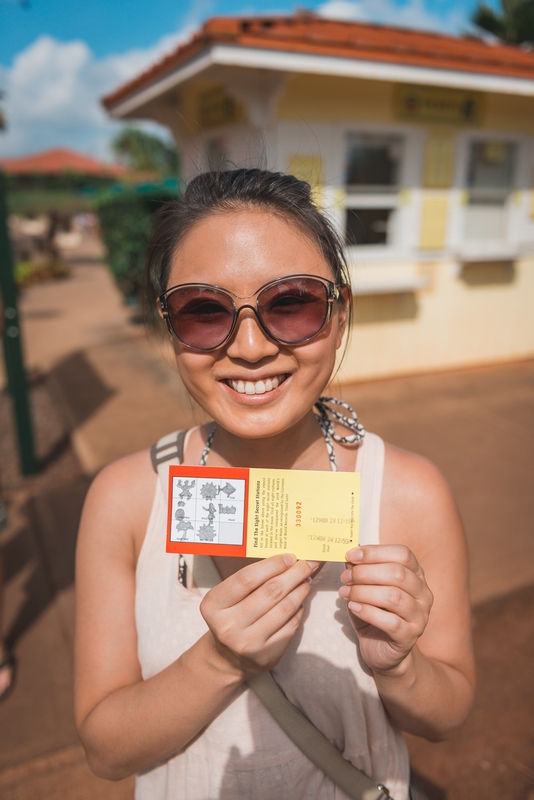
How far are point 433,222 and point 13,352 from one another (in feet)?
16.1

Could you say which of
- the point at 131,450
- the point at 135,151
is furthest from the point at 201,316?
the point at 135,151

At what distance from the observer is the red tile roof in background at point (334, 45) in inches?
185

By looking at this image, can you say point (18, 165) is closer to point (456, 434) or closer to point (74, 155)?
point (74, 155)

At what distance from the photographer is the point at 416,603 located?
959 millimetres

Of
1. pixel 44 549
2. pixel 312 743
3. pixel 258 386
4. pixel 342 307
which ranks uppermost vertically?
pixel 342 307

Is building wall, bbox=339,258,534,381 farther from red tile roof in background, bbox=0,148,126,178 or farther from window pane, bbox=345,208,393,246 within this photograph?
red tile roof in background, bbox=0,148,126,178

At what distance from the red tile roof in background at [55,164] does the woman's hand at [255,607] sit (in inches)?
1742

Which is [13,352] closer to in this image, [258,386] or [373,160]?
[258,386]

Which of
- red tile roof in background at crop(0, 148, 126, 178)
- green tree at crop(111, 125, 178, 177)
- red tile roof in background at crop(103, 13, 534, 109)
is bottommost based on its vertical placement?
red tile roof in background at crop(103, 13, 534, 109)

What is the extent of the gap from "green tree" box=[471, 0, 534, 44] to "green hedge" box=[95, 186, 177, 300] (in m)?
10.5

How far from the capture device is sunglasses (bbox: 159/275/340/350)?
3.55 feet

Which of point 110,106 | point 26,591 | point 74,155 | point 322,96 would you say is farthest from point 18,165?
point 26,591

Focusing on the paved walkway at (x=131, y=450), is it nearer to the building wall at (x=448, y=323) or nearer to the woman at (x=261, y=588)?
the building wall at (x=448, y=323)

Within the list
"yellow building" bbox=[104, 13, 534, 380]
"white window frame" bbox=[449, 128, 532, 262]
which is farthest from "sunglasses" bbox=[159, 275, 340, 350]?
"white window frame" bbox=[449, 128, 532, 262]
